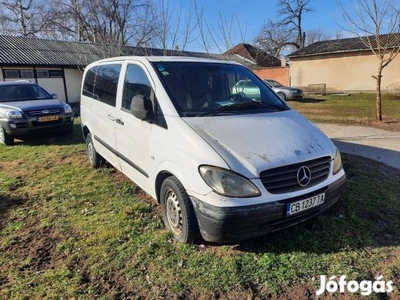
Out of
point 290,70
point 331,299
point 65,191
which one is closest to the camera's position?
point 331,299

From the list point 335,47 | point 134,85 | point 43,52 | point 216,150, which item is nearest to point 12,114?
point 134,85

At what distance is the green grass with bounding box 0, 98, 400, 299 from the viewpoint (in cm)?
261

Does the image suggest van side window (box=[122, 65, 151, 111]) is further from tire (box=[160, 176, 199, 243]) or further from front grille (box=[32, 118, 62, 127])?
front grille (box=[32, 118, 62, 127])

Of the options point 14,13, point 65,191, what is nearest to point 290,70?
point 65,191

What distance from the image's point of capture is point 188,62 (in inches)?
155

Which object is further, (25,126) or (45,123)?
(45,123)

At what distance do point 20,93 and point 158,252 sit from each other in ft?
26.5

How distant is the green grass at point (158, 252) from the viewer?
2607 mm

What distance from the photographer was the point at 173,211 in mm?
3232

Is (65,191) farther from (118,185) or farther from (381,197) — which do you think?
(381,197)

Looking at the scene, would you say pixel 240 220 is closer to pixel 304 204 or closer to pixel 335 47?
pixel 304 204

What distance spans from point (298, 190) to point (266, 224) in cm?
43

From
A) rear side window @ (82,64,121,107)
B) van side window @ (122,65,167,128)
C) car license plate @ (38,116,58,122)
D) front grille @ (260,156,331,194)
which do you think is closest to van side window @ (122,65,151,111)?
van side window @ (122,65,167,128)

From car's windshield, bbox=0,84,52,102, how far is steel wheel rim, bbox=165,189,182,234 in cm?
750
